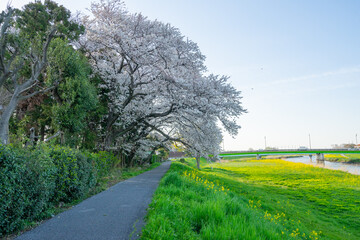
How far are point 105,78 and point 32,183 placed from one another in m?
11.5

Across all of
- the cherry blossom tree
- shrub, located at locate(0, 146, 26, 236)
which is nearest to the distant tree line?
the cherry blossom tree

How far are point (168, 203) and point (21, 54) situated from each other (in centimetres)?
1252

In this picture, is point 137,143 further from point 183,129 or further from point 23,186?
point 23,186

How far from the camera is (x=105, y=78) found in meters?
15.3

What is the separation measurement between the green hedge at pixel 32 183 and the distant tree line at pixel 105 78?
4772 millimetres

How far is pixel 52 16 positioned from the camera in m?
15.3

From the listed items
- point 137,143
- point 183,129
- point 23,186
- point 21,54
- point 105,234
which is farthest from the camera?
point 137,143

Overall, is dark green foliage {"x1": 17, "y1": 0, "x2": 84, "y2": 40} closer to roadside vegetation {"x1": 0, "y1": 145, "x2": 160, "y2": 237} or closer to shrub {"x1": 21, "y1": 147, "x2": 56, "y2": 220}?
roadside vegetation {"x1": 0, "y1": 145, "x2": 160, "y2": 237}

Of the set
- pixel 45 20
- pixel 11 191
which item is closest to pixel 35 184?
pixel 11 191

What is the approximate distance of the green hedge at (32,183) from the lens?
411 cm

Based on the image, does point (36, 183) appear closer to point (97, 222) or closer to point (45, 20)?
point (97, 222)

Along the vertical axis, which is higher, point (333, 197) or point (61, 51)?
point (61, 51)

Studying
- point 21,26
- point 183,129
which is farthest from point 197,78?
point 21,26

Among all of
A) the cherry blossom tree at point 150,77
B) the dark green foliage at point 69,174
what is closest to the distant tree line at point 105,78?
the cherry blossom tree at point 150,77
